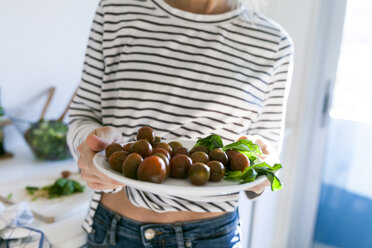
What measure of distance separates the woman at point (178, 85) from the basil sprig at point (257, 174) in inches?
6.7

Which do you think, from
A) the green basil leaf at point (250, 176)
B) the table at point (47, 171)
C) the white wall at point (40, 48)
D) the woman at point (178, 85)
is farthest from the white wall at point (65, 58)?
the green basil leaf at point (250, 176)

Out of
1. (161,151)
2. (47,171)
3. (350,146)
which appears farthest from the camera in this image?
(350,146)

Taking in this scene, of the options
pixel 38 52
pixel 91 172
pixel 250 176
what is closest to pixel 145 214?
pixel 91 172

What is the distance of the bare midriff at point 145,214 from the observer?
74 cm

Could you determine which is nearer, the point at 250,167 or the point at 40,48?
the point at 250,167

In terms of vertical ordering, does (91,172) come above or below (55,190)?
above

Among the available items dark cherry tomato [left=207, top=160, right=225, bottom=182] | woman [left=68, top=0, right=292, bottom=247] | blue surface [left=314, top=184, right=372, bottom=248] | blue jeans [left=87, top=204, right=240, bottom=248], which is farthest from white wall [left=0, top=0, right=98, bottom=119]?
blue surface [left=314, top=184, right=372, bottom=248]

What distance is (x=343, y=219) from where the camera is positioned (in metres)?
1.74

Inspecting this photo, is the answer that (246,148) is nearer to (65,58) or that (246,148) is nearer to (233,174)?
(233,174)

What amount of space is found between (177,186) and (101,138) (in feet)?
0.59

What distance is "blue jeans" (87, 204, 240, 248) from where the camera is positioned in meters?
0.72

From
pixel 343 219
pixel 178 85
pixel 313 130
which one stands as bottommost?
pixel 343 219

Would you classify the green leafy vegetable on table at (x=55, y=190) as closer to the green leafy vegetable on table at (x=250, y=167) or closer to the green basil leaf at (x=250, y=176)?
the green leafy vegetable on table at (x=250, y=167)

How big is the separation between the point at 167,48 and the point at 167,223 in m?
0.36
